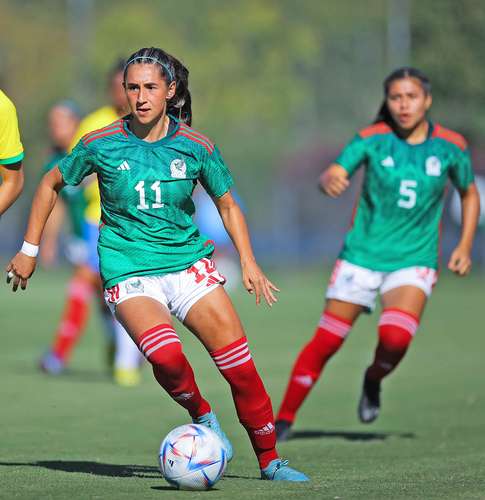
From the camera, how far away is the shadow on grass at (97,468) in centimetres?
680

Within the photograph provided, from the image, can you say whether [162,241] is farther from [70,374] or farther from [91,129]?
[70,374]

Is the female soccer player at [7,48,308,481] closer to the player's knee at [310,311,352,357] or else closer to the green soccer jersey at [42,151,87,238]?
the player's knee at [310,311,352,357]

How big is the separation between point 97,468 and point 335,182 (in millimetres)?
2426

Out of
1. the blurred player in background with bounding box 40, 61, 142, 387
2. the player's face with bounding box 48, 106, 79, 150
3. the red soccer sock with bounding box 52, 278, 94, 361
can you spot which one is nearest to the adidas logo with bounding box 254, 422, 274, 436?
the blurred player in background with bounding box 40, 61, 142, 387

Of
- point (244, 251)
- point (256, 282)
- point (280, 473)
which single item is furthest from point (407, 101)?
point (280, 473)

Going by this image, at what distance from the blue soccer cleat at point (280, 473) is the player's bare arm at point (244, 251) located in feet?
2.62

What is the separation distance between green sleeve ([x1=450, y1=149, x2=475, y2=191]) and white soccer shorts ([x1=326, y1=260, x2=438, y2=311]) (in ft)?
1.99

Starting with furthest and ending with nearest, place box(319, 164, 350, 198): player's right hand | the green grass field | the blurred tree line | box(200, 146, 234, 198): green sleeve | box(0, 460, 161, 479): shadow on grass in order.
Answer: the blurred tree line → box(319, 164, 350, 198): player's right hand → box(0, 460, 161, 479): shadow on grass → box(200, 146, 234, 198): green sleeve → the green grass field

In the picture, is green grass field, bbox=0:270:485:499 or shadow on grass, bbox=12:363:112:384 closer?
green grass field, bbox=0:270:485:499

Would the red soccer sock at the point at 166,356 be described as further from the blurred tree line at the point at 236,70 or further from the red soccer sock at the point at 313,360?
the blurred tree line at the point at 236,70

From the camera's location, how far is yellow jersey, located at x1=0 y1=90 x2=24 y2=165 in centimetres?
693

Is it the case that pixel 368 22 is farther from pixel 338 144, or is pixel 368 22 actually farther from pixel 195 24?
pixel 338 144

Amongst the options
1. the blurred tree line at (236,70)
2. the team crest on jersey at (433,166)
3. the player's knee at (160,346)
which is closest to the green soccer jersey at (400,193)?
the team crest on jersey at (433,166)

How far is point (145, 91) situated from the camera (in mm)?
6480
